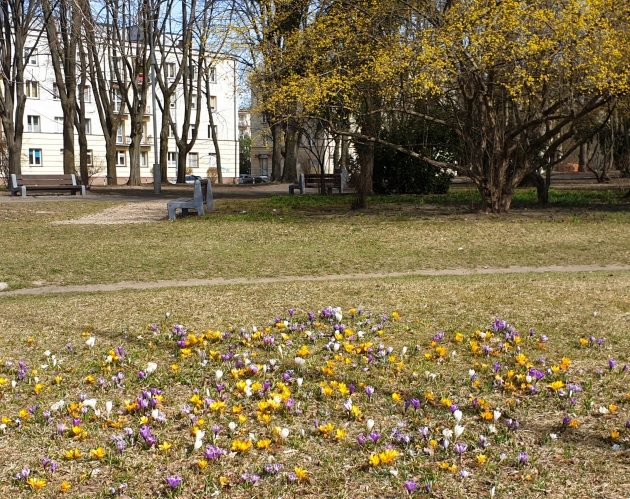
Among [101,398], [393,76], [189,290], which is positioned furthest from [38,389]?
[393,76]

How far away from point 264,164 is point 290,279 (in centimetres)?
8249

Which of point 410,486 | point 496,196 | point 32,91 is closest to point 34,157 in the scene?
point 32,91

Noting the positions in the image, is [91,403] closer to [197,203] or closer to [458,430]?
[458,430]

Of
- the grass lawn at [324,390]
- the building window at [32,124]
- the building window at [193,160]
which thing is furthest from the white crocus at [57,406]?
the building window at [193,160]

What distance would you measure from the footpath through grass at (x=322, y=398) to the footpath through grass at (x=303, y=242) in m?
3.85

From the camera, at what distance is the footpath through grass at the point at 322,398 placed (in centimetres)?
386

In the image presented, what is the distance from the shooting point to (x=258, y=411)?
469cm

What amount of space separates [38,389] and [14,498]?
1.42 meters

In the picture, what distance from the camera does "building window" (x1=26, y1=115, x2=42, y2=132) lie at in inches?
2442

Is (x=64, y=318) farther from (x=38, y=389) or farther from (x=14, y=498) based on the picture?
(x=14, y=498)

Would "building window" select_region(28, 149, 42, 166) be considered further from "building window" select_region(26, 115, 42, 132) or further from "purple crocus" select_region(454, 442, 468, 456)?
"purple crocus" select_region(454, 442, 468, 456)

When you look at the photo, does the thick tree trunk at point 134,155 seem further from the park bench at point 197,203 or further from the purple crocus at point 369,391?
the purple crocus at point 369,391

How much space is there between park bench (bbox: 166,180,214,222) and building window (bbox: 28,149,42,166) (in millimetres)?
46775

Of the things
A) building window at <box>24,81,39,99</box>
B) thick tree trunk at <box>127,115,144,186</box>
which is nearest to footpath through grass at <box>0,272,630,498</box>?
thick tree trunk at <box>127,115,144,186</box>
